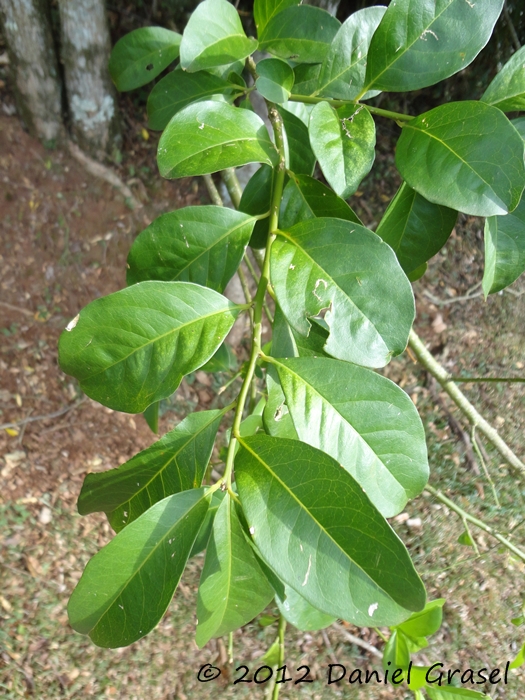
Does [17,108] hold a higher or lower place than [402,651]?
higher

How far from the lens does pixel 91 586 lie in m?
0.55

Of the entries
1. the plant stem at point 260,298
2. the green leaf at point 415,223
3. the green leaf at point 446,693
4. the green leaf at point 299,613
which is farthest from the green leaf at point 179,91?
the green leaf at point 446,693

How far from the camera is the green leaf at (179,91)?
0.94 metres

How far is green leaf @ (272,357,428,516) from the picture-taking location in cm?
58

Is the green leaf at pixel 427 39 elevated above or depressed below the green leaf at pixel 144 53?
below

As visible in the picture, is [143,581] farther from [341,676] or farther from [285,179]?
[341,676]

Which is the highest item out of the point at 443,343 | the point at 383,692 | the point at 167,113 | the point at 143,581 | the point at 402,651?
the point at 167,113

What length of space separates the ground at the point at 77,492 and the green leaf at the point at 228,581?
131 centimetres

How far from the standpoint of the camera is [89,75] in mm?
1855

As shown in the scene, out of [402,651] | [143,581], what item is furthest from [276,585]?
[402,651]

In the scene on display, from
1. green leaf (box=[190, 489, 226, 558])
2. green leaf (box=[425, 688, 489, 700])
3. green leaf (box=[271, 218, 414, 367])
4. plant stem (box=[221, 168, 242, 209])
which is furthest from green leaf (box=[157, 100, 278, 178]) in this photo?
green leaf (box=[425, 688, 489, 700])

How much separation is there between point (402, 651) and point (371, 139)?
3.04 ft

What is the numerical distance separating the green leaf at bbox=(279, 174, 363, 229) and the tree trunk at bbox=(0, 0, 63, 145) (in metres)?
1.56

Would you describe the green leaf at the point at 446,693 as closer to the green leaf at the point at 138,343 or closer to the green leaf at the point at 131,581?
the green leaf at the point at 131,581
